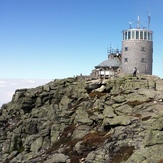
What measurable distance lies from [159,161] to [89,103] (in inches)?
1526

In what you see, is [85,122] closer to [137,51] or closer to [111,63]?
[137,51]

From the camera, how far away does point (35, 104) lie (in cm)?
8419

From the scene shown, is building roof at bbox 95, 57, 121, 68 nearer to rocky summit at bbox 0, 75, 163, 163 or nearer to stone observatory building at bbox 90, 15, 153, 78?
stone observatory building at bbox 90, 15, 153, 78

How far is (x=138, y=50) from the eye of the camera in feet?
292

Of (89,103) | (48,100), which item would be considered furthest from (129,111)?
(48,100)

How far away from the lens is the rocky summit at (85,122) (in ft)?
134

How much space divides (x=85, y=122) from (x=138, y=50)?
3875cm

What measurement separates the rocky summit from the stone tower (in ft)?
42.3

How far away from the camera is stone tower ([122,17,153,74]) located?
89062mm

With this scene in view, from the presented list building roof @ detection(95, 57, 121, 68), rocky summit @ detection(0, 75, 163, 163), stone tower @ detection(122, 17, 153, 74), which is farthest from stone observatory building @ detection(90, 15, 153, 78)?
rocky summit @ detection(0, 75, 163, 163)

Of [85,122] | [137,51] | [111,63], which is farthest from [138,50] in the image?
[85,122]

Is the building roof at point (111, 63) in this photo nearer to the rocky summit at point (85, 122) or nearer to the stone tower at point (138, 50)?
the stone tower at point (138, 50)

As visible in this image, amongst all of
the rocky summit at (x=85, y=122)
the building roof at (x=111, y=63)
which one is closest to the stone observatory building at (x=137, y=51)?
the building roof at (x=111, y=63)

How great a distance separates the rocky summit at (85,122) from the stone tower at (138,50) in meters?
12.9
